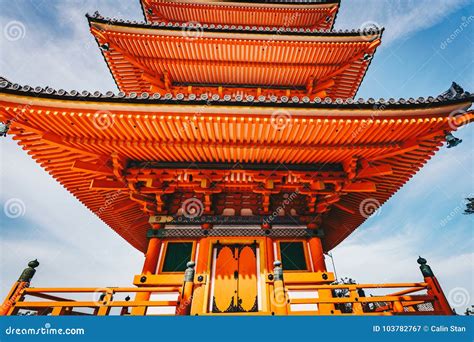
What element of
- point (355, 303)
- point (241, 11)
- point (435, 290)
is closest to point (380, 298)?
point (355, 303)

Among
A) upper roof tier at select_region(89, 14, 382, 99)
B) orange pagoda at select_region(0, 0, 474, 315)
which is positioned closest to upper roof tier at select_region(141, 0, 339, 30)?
upper roof tier at select_region(89, 14, 382, 99)

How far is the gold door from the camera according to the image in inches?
231

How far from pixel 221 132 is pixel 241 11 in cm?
828

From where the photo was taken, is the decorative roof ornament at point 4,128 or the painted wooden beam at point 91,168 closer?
the decorative roof ornament at point 4,128

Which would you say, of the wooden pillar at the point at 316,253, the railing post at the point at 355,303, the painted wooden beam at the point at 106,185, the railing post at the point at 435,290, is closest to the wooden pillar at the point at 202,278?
the painted wooden beam at the point at 106,185

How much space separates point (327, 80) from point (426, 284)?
7.19 m

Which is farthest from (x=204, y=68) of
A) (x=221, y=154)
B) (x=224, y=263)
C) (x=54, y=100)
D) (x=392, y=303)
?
(x=392, y=303)

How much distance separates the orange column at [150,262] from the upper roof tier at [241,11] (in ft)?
31.4

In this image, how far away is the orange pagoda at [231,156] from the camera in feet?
16.3

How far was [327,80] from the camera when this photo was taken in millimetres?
9344

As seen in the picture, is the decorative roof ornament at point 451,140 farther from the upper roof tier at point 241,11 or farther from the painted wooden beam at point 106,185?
the upper roof tier at point 241,11

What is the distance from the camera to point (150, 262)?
6.35 metres

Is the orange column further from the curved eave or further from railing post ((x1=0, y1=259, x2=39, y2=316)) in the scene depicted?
the curved eave

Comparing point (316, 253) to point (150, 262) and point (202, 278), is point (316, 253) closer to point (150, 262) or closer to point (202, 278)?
point (202, 278)
